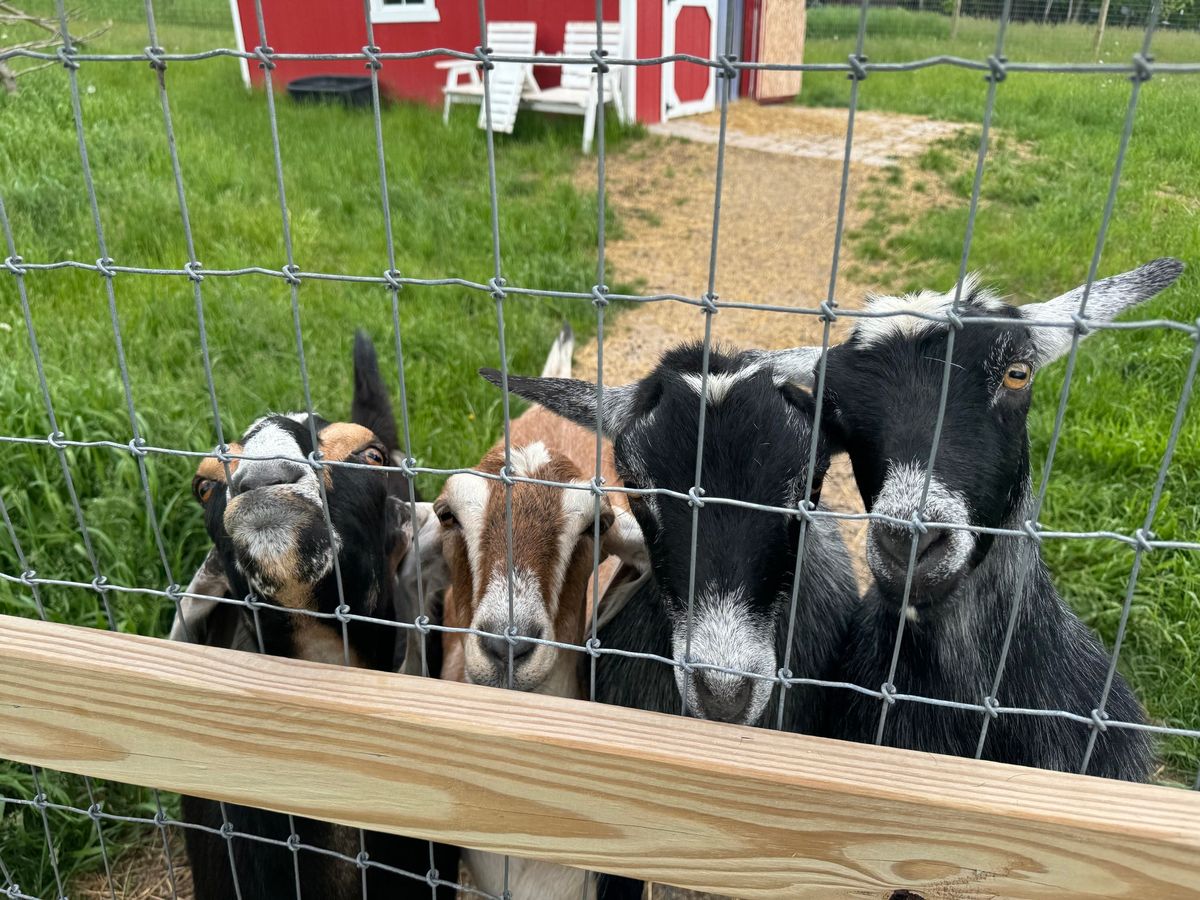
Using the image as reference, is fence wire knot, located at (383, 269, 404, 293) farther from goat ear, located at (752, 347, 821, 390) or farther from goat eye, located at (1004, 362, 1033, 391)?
goat eye, located at (1004, 362, 1033, 391)

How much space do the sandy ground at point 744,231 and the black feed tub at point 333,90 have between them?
3.16m

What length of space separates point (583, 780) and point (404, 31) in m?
13.0

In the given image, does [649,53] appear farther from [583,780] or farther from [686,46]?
[583,780]

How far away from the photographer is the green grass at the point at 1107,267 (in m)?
2.02

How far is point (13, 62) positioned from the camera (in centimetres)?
635

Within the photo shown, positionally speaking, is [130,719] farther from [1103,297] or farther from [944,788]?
[1103,297]

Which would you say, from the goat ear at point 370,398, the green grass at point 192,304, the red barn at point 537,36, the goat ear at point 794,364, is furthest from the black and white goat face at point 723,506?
the red barn at point 537,36

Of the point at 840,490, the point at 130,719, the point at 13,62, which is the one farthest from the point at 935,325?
the point at 13,62

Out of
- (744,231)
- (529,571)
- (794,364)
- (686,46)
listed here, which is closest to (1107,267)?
Answer: (794,364)

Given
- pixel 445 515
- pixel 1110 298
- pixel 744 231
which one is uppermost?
pixel 1110 298

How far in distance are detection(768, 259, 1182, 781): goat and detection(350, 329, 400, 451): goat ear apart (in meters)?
1.75

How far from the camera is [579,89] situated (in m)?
11.4

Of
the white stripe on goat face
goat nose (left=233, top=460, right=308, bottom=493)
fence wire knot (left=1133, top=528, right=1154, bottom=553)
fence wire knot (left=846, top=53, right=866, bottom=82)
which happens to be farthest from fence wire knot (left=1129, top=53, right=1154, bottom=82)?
goat nose (left=233, top=460, right=308, bottom=493)

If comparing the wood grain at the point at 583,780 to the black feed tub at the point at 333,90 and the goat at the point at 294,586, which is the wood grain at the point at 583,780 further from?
the black feed tub at the point at 333,90
